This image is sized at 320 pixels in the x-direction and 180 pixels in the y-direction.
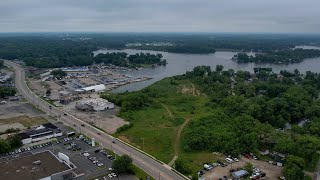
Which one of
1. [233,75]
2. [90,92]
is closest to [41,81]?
[90,92]

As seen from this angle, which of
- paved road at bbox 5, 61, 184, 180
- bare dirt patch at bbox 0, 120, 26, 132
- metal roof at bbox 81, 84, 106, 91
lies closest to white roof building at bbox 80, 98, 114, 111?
paved road at bbox 5, 61, 184, 180

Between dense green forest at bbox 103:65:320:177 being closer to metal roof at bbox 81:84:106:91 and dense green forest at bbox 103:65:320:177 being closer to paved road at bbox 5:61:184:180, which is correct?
paved road at bbox 5:61:184:180

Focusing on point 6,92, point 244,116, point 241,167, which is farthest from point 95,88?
point 241,167

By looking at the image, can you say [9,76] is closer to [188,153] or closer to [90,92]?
[90,92]

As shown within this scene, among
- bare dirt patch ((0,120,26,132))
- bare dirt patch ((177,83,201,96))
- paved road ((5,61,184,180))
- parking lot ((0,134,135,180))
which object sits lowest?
bare dirt patch ((0,120,26,132))

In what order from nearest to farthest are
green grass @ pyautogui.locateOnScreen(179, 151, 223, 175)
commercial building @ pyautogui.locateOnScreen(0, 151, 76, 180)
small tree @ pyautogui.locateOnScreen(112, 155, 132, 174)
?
commercial building @ pyautogui.locateOnScreen(0, 151, 76, 180)
small tree @ pyautogui.locateOnScreen(112, 155, 132, 174)
green grass @ pyautogui.locateOnScreen(179, 151, 223, 175)

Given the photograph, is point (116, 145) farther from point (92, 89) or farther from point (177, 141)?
point (92, 89)

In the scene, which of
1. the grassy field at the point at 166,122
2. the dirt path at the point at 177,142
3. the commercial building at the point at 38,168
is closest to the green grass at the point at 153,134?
the grassy field at the point at 166,122
